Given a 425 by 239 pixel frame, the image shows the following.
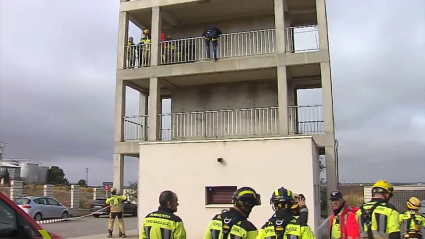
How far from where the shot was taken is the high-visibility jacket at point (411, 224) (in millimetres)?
6828

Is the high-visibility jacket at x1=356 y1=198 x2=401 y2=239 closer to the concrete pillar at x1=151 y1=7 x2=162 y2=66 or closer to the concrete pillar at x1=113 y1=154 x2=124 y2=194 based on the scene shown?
the concrete pillar at x1=113 y1=154 x2=124 y2=194

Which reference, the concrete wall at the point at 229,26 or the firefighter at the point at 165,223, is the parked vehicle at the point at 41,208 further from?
the firefighter at the point at 165,223

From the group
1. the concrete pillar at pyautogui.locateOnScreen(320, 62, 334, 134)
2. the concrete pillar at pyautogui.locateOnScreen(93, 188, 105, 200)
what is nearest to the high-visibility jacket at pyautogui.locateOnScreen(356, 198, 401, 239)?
the concrete pillar at pyautogui.locateOnScreen(320, 62, 334, 134)

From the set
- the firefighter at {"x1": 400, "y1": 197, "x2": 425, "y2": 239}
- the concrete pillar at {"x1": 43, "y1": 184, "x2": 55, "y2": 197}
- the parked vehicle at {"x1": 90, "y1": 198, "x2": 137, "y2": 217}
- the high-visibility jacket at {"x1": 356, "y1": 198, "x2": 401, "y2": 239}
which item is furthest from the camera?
the concrete pillar at {"x1": 43, "y1": 184, "x2": 55, "y2": 197}

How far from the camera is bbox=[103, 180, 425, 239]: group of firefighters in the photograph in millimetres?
3762

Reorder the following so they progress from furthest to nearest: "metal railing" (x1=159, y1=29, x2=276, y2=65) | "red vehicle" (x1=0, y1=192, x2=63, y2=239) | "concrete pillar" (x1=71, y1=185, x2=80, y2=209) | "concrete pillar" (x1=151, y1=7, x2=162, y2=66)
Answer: "concrete pillar" (x1=71, y1=185, x2=80, y2=209) → "metal railing" (x1=159, y1=29, x2=276, y2=65) → "concrete pillar" (x1=151, y1=7, x2=162, y2=66) → "red vehicle" (x1=0, y1=192, x2=63, y2=239)

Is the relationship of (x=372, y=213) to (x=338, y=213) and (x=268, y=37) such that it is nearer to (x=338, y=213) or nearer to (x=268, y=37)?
(x=338, y=213)

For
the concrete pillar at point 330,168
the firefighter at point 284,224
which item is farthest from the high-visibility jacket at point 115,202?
the firefighter at point 284,224

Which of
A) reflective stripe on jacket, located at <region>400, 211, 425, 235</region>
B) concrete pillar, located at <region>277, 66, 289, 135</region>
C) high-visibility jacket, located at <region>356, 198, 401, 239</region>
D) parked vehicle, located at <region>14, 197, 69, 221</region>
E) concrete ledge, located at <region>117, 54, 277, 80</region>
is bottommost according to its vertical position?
parked vehicle, located at <region>14, 197, 69, 221</region>

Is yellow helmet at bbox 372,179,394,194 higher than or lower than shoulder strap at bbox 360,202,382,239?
higher

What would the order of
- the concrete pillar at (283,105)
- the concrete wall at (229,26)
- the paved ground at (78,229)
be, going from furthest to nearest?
1. the concrete wall at (229,26)
2. the paved ground at (78,229)
3. the concrete pillar at (283,105)

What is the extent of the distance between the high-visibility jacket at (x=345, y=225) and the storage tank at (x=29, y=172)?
Result: 44.5m

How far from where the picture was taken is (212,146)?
1356 centimetres

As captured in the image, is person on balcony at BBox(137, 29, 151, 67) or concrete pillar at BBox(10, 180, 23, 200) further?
concrete pillar at BBox(10, 180, 23, 200)
